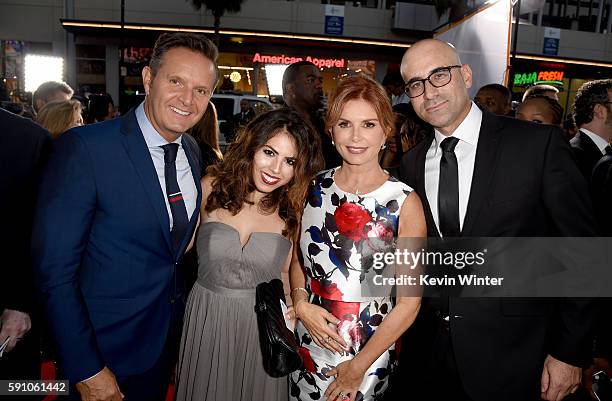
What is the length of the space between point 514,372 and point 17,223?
268 centimetres

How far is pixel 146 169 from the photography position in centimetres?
214

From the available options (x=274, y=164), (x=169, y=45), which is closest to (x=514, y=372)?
(x=274, y=164)

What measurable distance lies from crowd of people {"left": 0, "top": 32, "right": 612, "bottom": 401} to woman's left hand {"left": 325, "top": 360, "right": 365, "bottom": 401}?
1 cm

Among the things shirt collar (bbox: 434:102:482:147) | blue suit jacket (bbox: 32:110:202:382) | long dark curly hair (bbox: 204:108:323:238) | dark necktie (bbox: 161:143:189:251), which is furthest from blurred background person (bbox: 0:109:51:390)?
shirt collar (bbox: 434:102:482:147)

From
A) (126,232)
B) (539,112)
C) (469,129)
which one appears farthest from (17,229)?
(539,112)

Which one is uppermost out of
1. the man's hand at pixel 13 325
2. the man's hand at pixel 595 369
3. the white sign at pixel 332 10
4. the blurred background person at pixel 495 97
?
the white sign at pixel 332 10

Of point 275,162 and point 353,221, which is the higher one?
point 275,162

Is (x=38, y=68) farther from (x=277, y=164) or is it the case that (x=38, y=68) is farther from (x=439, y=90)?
(x=439, y=90)

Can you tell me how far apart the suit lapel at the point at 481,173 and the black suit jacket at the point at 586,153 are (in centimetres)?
198

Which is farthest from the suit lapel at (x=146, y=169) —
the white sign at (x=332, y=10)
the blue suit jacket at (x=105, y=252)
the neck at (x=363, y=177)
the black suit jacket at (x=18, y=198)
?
the white sign at (x=332, y=10)

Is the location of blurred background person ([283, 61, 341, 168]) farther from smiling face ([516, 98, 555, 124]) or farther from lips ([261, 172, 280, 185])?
lips ([261, 172, 280, 185])

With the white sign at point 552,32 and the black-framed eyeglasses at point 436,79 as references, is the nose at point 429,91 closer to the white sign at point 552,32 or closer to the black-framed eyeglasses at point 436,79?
the black-framed eyeglasses at point 436,79

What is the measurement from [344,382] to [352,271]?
1.96 ft

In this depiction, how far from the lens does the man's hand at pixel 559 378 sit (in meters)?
2.23
